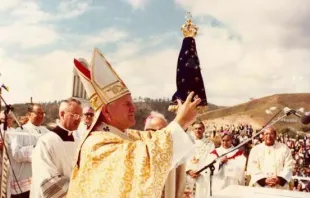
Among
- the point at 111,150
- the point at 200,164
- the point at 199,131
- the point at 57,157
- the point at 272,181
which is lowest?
the point at 272,181

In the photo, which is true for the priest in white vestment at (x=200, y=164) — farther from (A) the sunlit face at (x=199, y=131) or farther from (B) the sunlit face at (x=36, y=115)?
(B) the sunlit face at (x=36, y=115)

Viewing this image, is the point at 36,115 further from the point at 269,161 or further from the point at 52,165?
the point at 269,161

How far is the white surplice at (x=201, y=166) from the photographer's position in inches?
249

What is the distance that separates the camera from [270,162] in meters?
5.89

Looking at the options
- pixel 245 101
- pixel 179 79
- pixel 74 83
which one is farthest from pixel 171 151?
pixel 245 101

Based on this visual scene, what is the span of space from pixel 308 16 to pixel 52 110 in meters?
8.23

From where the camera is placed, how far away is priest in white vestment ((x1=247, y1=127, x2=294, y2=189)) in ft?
18.3

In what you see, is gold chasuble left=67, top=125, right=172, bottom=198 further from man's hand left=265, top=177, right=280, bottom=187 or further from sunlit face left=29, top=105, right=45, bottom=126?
man's hand left=265, top=177, right=280, bottom=187

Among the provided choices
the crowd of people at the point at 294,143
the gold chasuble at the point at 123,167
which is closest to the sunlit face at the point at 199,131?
the crowd of people at the point at 294,143

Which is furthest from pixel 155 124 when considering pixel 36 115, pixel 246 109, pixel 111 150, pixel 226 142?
pixel 246 109

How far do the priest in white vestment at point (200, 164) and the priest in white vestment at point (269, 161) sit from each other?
71 centimetres

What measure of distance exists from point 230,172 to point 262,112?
577cm

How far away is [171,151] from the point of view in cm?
187

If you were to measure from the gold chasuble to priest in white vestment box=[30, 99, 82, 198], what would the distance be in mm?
867
